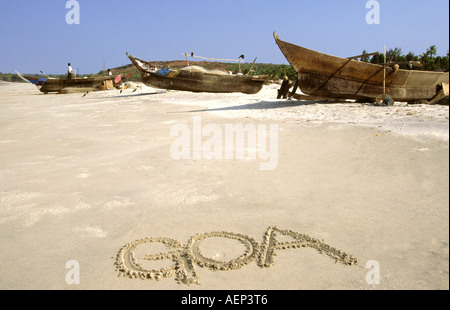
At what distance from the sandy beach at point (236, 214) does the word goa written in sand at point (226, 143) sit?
2.3 inches

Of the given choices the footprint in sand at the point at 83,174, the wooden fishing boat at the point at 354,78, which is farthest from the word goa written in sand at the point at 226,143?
the wooden fishing boat at the point at 354,78

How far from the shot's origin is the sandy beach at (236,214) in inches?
82.3

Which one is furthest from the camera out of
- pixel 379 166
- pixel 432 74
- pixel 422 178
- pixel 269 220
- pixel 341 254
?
pixel 432 74

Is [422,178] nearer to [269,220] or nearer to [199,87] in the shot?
[269,220]

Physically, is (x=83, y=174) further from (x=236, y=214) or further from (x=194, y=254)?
(x=194, y=254)

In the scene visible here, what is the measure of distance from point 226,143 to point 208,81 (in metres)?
10.9

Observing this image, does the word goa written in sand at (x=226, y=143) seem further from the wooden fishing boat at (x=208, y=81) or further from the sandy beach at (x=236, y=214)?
the wooden fishing boat at (x=208, y=81)

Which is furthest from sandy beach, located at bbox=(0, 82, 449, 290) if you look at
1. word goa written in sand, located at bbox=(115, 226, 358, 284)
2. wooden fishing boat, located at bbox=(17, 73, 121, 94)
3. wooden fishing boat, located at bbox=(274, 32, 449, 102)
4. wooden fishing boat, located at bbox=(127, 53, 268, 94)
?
wooden fishing boat, located at bbox=(17, 73, 121, 94)

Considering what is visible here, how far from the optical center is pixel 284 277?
211cm

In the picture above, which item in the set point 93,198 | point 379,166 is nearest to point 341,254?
point 379,166

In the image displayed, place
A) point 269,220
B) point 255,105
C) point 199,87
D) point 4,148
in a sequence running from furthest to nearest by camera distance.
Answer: point 199,87
point 255,105
point 4,148
point 269,220

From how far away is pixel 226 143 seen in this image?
5457mm

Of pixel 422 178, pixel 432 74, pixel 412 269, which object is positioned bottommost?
pixel 412 269
